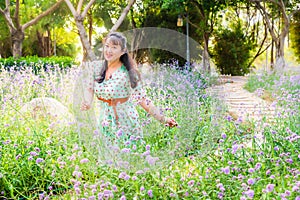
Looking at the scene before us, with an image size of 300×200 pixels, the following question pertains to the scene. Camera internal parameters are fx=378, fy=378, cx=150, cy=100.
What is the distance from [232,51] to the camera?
17375mm

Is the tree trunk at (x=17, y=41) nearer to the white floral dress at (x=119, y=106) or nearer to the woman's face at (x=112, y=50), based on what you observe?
the white floral dress at (x=119, y=106)

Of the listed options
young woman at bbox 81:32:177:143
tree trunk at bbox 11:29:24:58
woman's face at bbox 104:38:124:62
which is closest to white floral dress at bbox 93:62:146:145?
young woman at bbox 81:32:177:143

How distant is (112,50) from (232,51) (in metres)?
15.2

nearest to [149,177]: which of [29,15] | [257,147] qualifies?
[257,147]

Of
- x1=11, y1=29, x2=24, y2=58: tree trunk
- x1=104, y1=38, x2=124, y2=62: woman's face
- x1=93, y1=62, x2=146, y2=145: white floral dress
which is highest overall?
x1=11, y1=29, x2=24, y2=58: tree trunk

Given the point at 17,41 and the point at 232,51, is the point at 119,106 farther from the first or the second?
the point at 232,51

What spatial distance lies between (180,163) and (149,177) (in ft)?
0.99

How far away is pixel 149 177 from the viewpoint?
8.00 ft

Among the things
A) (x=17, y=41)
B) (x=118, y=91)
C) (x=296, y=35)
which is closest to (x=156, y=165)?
(x=118, y=91)

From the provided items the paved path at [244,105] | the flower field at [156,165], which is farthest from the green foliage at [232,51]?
the flower field at [156,165]

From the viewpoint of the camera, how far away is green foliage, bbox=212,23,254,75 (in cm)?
1764

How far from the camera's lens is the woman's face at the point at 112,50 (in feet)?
9.26

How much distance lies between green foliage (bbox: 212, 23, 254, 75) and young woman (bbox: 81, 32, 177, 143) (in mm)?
14954

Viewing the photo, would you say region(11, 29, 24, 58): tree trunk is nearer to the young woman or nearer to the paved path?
the paved path
